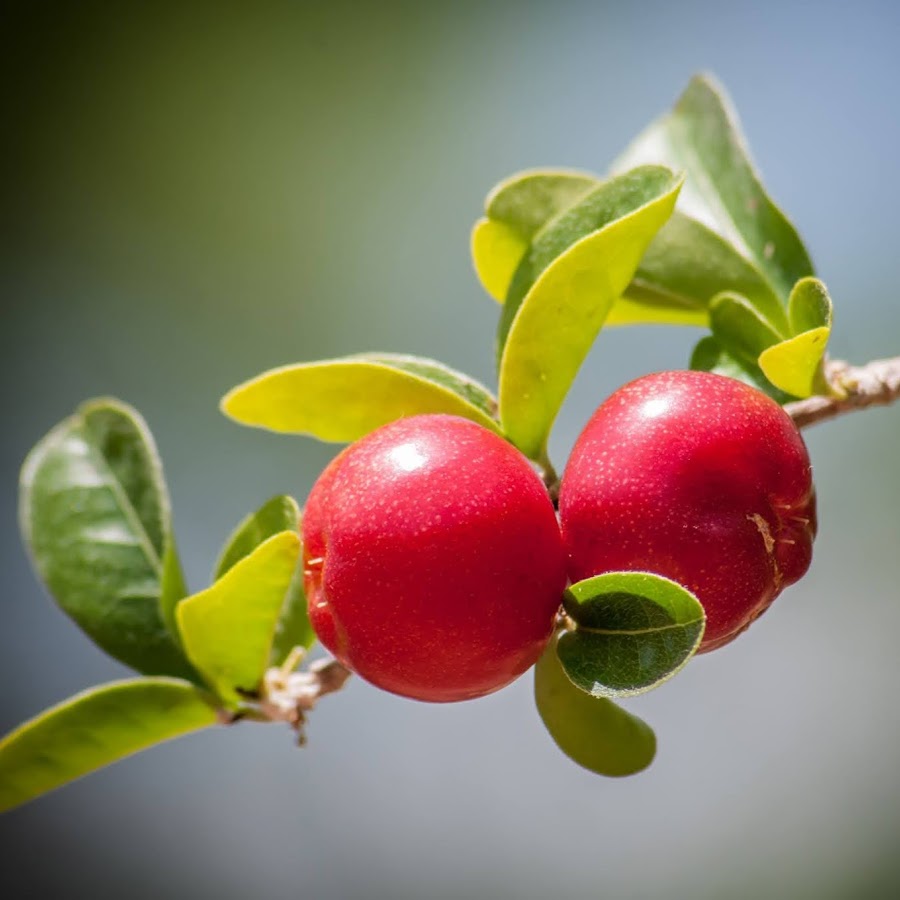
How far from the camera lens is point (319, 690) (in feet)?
2.93

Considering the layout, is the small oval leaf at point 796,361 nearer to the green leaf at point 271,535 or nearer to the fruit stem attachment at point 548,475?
the fruit stem attachment at point 548,475

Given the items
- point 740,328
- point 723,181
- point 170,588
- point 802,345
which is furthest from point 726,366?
point 170,588

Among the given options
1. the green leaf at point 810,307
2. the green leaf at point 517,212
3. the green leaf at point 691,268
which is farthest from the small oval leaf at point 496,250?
the green leaf at point 810,307

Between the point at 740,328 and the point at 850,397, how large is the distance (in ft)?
0.37

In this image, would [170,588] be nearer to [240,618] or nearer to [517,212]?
[240,618]

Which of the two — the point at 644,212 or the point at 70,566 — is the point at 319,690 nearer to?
the point at 70,566

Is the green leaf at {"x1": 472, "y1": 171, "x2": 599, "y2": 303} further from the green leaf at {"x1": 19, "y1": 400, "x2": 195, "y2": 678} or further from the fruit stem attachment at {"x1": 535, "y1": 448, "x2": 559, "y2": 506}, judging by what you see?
the green leaf at {"x1": 19, "y1": 400, "x2": 195, "y2": 678}

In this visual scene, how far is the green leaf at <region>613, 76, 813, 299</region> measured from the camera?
99 cm

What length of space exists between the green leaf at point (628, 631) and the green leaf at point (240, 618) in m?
0.20

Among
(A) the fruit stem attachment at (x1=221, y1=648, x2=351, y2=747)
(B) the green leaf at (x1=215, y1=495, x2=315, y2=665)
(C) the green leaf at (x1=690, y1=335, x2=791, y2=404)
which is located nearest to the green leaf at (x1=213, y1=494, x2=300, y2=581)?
(B) the green leaf at (x1=215, y1=495, x2=315, y2=665)

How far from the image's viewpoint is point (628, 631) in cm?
66

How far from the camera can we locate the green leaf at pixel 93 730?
895mm

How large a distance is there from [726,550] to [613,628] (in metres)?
0.08

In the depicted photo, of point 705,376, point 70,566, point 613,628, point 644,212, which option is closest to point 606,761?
point 613,628
